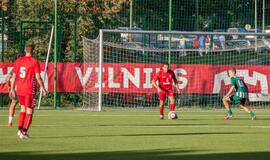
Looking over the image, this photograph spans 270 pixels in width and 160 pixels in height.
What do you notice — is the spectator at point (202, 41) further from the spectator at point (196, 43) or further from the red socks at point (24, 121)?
the red socks at point (24, 121)

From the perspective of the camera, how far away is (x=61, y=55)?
1521 inches

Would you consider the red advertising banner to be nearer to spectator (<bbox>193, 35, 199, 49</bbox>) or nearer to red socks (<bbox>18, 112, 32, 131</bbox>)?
spectator (<bbox>193, 35, 199, 49</bbox>)

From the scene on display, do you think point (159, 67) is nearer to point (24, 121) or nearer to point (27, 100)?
point (24, 121)

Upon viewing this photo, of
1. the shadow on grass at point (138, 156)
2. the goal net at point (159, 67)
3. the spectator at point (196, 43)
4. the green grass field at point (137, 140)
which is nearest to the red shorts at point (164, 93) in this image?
the green grass field at point (137, 140)

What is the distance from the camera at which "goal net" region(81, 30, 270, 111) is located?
36.8 metres

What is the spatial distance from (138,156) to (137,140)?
12.6ft

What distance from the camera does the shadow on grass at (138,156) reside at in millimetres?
15055

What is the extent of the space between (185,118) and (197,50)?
9.51m

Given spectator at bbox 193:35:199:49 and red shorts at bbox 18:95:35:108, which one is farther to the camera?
spectator at bbox 193:35:199:49

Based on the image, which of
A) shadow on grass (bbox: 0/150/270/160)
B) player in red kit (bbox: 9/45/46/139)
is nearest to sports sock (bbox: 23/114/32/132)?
player in red kit (bbox: 9/45/46/139)

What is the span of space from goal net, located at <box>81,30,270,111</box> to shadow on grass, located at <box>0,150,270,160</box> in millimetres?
19458

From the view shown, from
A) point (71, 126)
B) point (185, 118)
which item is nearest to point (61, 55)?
point (185, 118)

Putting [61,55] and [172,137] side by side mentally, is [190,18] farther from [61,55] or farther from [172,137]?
[172,137]

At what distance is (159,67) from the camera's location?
3753cm
